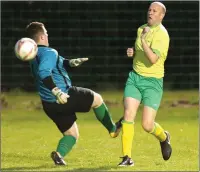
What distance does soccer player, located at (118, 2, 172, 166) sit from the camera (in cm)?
849

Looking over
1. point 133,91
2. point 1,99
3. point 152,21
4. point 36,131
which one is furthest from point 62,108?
point 1,99

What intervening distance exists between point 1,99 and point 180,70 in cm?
408

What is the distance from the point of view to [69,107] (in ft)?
27.8

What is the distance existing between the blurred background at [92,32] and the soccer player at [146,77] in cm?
872

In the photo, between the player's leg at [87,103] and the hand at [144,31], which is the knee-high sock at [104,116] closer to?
the player's leg at [87,103]

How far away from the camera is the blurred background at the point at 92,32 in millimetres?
17391

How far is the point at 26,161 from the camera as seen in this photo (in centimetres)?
913

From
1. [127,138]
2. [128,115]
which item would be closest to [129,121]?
[128,115]

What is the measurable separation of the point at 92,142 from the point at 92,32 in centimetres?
693

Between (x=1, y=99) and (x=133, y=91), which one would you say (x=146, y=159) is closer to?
(x=133, y=91)

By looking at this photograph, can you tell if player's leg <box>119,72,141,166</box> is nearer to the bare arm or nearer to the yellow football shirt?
the yellow football shirt

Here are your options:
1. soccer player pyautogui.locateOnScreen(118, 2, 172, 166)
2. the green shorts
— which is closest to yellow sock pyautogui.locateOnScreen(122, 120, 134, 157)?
soccer player pyautogui.locateOnScreen(118, 2, 172, 166)

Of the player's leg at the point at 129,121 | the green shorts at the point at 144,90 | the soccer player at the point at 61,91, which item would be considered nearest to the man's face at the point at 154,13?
the green shorts at the point at 144,90

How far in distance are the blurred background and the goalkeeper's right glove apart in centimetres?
912
